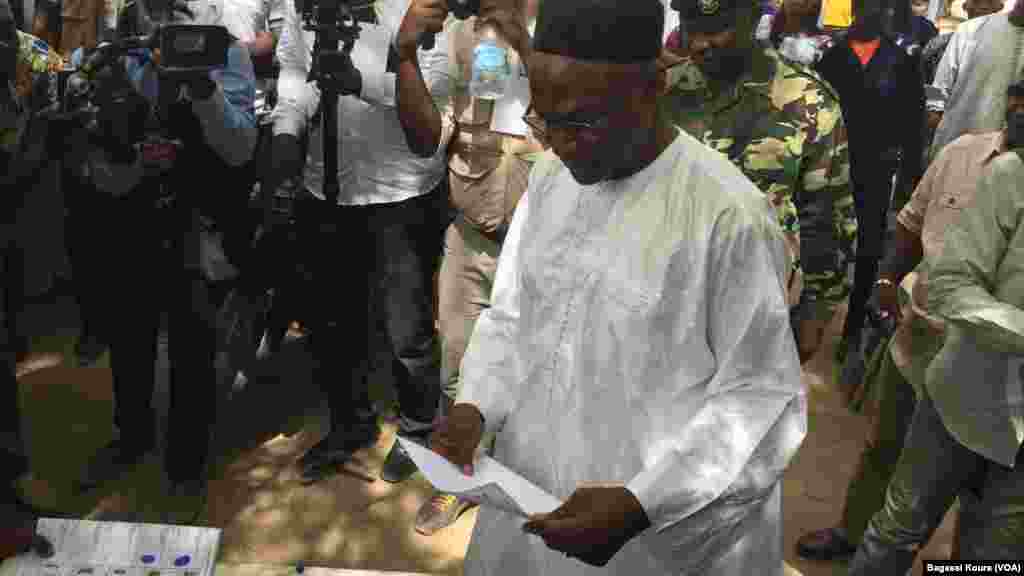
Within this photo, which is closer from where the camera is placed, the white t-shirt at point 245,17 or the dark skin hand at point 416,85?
the dark skin hand at point 416,85

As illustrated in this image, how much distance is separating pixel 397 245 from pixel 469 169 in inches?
21.9

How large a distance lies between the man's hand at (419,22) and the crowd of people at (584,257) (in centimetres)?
1

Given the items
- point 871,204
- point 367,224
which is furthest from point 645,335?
point 871,204

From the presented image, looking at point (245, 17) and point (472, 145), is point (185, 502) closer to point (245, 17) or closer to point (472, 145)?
point (472, 145)

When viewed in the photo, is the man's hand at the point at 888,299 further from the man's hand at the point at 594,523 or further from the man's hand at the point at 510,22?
the man's hand at the point at 594,523

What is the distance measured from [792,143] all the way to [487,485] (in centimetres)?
191

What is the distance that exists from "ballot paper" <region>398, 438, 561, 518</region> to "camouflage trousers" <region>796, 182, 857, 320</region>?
168cm

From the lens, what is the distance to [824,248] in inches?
137

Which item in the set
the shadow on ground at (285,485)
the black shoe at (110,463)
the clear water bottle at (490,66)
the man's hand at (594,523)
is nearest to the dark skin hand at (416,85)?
the clear water bottle at (490,66)

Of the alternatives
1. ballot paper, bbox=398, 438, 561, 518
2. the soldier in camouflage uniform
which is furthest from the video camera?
ballot paper, bbox=398, 438, 561, 518

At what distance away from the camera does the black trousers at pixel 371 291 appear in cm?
445

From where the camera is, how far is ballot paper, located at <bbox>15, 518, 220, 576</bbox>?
2867 millimetres

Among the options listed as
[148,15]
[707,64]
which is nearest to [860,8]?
[707,64]

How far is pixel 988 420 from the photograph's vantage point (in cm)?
302
